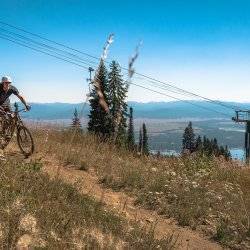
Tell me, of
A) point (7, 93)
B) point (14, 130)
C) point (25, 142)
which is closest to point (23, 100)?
point (7, 93)

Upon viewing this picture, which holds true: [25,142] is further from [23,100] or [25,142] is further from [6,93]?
[6,93]

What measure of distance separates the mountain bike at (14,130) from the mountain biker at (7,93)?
176mm

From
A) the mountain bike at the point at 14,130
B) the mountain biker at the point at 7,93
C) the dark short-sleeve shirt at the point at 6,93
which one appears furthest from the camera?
the mountain bike at the point at 14,130

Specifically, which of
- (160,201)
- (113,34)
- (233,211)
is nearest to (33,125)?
(160,201)

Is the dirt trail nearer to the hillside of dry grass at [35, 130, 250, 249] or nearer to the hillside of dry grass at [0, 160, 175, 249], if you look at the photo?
the hillside of dry grass at [35, 130, 250, 249]

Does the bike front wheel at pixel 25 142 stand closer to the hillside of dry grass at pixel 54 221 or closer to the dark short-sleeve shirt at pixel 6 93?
the dark short-sleeve shirt at pixel 6 93

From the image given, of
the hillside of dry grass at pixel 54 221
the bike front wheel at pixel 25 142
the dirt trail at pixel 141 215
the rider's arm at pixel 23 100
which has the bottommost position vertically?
the dirt trail at pixel 141 215

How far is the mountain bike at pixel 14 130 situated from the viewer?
1356cm

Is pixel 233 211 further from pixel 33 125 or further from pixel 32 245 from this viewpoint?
pixel 33 125

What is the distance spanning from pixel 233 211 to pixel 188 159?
4.72 metres

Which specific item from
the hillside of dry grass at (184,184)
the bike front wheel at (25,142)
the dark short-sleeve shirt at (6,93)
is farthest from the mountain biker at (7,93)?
the hillside of dry grass at (184,184)

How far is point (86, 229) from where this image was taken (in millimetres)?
6441

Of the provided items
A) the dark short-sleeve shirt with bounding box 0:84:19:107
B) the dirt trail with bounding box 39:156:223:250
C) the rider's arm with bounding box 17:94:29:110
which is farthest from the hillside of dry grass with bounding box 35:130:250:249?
the dark short-sleeve shirt with bounding box 0:84:19:107

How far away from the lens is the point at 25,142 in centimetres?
1400
